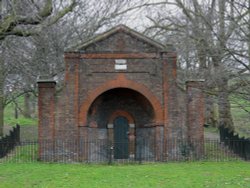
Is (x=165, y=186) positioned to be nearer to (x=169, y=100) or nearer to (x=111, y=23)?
(x=169, y=100)

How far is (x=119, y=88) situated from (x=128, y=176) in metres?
8.26

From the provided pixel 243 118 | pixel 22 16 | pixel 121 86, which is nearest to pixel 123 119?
pixel 121 86

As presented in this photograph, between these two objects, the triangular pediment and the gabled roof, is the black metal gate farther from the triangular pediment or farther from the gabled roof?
the gabled roof

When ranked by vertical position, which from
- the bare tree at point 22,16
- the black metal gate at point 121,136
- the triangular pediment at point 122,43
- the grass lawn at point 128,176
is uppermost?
the triangular pediment at point 122,43

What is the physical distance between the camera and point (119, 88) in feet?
77.1

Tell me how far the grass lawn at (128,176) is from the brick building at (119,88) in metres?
3.34

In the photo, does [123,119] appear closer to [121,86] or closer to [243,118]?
[121,86]

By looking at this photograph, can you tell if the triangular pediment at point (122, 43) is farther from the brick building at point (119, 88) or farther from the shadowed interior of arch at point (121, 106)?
the shadowed interior of arch at point (121, 106)

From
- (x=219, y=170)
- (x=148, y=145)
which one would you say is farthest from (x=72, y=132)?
(x=219, y=170)

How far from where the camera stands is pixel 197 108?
22.9m

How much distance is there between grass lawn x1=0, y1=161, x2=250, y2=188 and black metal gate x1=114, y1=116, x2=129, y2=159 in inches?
233

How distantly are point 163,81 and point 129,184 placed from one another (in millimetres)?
9949

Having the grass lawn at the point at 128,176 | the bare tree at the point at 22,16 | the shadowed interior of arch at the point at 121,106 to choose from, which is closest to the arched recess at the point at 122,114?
the shadowed interior of arch at the point at 121,106

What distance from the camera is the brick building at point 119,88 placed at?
2248cm
